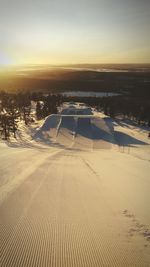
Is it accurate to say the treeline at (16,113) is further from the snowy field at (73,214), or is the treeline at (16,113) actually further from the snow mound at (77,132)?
the snowy field at (73,214)

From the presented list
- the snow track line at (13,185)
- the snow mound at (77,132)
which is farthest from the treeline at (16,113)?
the snow track line at (13,185)

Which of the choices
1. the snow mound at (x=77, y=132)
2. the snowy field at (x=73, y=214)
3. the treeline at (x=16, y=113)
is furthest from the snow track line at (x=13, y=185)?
the treeline at (x=16, y=113)

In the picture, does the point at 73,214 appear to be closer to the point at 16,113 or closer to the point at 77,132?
the point at 77,132

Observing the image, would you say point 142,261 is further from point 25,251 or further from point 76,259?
point 25,251

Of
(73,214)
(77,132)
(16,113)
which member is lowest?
(77,132)

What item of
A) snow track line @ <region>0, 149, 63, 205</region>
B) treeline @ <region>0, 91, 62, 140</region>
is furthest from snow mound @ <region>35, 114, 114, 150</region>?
snow track line @ <region>0, 149, 63, 205</region>

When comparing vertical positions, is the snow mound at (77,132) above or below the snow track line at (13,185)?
below

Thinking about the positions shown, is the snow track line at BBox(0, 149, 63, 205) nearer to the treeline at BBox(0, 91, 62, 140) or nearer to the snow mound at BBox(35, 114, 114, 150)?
the snow mound at BBox(35, 114, 114, 150)

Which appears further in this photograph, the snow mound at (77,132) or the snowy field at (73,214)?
the snow mound at (77,132)

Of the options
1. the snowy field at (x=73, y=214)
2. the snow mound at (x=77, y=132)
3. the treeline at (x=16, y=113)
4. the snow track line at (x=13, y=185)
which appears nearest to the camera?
the snowy field at (x=73, y=214)

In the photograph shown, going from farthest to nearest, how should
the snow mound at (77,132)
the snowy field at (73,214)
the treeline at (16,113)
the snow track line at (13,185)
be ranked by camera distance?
the treeline at (16,113) < the snow mound at (77,132) < the snow track line at (13,185) < the snowy field at (73,214)

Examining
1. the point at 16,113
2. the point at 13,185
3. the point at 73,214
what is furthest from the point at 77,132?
the point at 73,214
